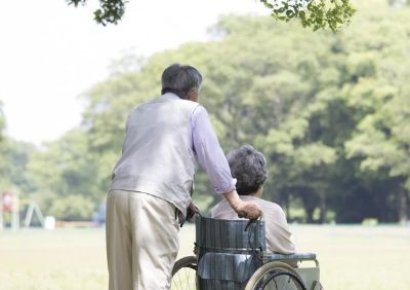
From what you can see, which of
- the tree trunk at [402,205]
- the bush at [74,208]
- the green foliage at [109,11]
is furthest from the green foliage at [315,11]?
the bush at [74,208]

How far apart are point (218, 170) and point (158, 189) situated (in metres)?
0.26

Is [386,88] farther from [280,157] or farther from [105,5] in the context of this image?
[105,5]

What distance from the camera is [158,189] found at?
15.1 feet

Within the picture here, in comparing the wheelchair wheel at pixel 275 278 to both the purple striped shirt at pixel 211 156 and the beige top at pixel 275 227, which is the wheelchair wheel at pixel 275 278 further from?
the purple striped shirt at pixel 211 156

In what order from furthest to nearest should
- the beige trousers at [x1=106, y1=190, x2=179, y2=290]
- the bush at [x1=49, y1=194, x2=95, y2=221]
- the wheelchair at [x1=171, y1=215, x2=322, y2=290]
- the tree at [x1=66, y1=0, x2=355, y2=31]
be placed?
the bush at [x1=49, y1=194, x2=95, y2=221] → the tree at [x1=66, y1=0, x2=355, y2=31] → the wheelchair at [x1=171, y1=215, x2=322, y2=290] → the beige trousers at [x1=106, y1=190, x2=179, y2=290]

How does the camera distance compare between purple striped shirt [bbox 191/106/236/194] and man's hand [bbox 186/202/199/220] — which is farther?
man's hand [bbox 186/202/199/220]

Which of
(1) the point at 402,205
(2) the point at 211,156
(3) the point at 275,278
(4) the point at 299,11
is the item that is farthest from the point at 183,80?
(1) the point at 402,205

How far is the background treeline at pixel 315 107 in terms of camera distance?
60.2m

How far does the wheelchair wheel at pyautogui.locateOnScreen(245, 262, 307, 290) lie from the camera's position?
465 centimetres

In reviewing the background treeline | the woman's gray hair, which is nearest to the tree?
the woman's gray hair

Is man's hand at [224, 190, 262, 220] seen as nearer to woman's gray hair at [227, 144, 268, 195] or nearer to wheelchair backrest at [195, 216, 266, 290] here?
wheelchair backrest at [195, 216, 266, 290]

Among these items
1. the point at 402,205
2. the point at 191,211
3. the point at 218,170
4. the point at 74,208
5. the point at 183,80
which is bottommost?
the point at 74,208

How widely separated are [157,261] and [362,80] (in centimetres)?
5784

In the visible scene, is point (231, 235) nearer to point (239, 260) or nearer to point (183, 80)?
point (239, 260)
